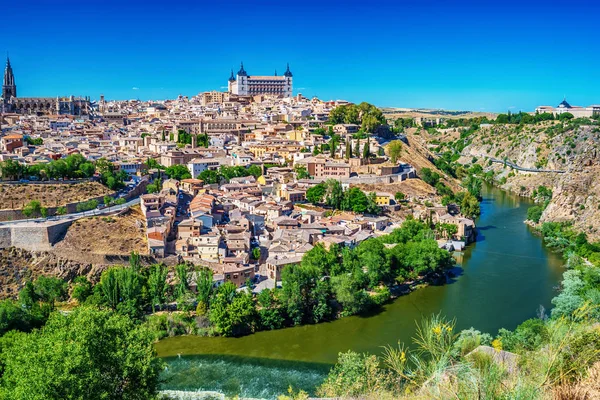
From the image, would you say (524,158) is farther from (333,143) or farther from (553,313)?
(553,313)

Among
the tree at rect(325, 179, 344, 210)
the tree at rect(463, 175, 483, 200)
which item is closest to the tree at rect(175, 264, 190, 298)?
the tree at rect(325, 179, 344, 210)

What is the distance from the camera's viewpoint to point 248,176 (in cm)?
2469

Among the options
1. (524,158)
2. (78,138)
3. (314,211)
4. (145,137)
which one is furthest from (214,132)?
(524,158)

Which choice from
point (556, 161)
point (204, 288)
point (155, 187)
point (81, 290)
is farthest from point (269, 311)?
point (556, 161)

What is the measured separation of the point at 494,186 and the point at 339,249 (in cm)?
2291

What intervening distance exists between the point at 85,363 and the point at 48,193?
45.7ft

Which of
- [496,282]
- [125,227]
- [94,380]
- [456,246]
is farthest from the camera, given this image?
[456,246]

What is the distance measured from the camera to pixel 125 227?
685 inches

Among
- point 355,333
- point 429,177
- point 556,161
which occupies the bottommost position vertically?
point 355,333

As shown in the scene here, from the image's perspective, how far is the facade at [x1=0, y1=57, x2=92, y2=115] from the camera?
4550cm

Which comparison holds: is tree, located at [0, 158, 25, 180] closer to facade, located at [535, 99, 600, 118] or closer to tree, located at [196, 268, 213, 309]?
tree, located at [196, 268, 213, 309]

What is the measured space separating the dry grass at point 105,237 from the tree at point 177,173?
650 centimetres

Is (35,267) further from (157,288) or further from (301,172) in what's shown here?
(301,172)

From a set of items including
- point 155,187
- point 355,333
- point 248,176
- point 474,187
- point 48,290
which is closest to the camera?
point 355,333
